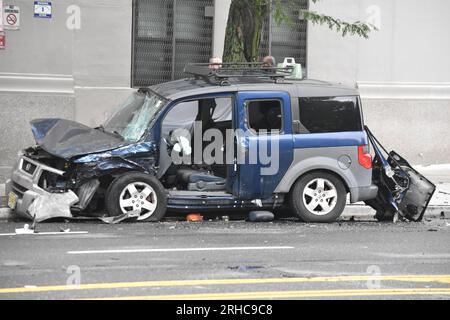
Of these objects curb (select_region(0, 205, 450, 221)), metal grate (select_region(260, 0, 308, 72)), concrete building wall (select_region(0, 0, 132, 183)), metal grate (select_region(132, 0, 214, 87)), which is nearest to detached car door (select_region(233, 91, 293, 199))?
curb (select_region(0, 205, 450, 221))

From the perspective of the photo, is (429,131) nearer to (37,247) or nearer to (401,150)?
(401,150)

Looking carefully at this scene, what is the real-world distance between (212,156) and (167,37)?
18.2ft

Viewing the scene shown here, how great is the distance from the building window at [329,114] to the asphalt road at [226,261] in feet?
3.99

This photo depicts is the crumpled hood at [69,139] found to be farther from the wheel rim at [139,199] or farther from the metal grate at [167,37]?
the metal grate at [167,37]

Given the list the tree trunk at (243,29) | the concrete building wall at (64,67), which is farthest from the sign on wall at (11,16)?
the tree trunk at (243,29)

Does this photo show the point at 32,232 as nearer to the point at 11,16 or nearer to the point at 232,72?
the point at 232,72

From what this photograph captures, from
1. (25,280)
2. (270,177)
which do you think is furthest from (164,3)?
(25,280)

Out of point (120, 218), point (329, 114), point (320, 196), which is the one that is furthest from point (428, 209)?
point (120, 218)

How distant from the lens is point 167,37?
1658 cm

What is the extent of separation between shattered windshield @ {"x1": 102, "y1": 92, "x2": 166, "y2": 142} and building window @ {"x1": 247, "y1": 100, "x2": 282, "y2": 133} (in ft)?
3.55

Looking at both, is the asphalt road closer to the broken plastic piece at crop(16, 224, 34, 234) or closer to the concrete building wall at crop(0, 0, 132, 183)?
the broken plastic piece at crop(16, 224, 34, 234)

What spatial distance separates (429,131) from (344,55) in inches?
84.1

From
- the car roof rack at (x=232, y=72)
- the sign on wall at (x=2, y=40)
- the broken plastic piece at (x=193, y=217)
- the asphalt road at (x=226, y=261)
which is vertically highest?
the sign on wall at (x=2, y=40)

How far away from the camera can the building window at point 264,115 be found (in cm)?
1126
